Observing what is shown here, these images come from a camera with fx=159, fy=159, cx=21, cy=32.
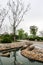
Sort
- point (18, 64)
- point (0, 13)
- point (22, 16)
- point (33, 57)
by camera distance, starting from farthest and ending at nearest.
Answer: point (22, 16) → point (0, 13) → point (33, 57) → point (18, 64)

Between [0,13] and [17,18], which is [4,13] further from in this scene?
[17,18]

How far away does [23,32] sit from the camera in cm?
4056

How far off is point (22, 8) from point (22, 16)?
1603 mm

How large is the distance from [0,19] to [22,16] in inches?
176

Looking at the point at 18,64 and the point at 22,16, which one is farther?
the point at 22,16

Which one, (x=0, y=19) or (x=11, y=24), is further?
(x=11, y=24)

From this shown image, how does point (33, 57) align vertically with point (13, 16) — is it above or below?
below

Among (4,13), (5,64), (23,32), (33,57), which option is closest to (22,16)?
(4,13)

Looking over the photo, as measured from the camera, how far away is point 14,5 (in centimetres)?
3033

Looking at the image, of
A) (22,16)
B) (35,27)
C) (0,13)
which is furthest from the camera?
(35,27)

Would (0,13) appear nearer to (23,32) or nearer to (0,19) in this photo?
(0,19)

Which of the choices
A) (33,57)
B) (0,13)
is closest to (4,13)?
(0,13)

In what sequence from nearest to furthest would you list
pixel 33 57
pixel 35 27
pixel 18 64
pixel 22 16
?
pixel 18 64
pixel 33 57
pixel 22 16
pixel 35 27

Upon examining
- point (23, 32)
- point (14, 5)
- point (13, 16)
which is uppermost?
point (14, 5)
